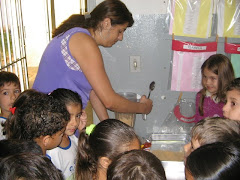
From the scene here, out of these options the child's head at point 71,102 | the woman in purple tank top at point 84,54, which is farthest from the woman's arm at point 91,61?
the child's head at point 71,102

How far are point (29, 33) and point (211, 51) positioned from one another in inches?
119

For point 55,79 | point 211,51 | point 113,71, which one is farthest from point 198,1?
point 55,79

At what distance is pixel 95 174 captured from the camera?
1.02 metres

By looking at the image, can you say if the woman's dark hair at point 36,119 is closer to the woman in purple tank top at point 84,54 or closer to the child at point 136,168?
the woman in purple tank top at point 84,54

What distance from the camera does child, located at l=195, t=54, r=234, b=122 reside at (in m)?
1.58

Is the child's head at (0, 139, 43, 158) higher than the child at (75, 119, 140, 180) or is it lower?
higher

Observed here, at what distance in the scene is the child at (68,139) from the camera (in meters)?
1.17

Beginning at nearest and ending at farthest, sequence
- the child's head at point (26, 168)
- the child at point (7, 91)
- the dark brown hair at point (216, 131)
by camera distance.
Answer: the child's head at point (26, 168)
the dark brown hair at point (216, 131)
the child at point (7, 91)

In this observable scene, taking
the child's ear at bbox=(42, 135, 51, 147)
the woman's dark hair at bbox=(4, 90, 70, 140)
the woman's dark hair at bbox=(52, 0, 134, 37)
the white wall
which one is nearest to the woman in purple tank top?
the woman's dark hair at bbox=(52, 0, 134, 37)

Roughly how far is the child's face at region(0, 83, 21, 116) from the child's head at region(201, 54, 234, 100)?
111 cm

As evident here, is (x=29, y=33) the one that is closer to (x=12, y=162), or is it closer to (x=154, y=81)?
(x=154, y=81)

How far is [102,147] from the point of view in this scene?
0.99m

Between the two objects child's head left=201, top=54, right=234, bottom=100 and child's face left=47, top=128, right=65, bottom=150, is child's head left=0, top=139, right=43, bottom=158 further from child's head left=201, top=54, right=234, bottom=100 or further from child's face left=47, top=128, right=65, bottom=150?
child's head left=201, top=54, right=234, bottom=100

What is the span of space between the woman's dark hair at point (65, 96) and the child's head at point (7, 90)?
0.40m
